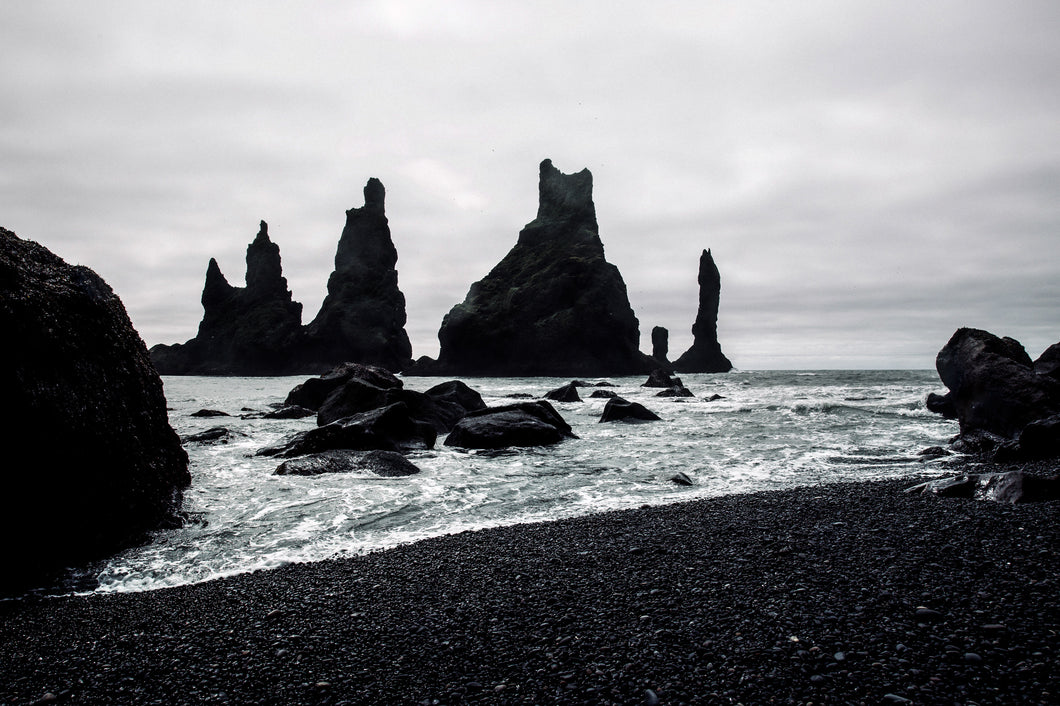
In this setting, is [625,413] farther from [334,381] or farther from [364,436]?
[334,381]

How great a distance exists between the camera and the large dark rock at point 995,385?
15008mm

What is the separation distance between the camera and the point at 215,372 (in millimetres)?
121562

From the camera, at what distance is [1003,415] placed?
50.8 feet

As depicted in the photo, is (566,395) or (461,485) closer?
(461,485)

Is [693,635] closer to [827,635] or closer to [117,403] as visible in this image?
[827,635]

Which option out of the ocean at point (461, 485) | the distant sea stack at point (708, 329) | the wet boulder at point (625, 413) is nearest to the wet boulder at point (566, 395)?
the wet boulder at point (625, 413)

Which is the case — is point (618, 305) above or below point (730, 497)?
above

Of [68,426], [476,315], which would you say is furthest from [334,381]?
[476,315]

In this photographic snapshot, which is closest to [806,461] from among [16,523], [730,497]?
[730,497]

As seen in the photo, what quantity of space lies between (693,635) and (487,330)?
99118 mm

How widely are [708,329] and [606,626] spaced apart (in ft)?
444

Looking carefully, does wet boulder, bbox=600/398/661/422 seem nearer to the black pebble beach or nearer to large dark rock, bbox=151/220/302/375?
the black pebble beach

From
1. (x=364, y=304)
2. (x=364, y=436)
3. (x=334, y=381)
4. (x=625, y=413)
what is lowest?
(x=625, y=413)

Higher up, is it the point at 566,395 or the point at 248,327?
the point at 248,327
